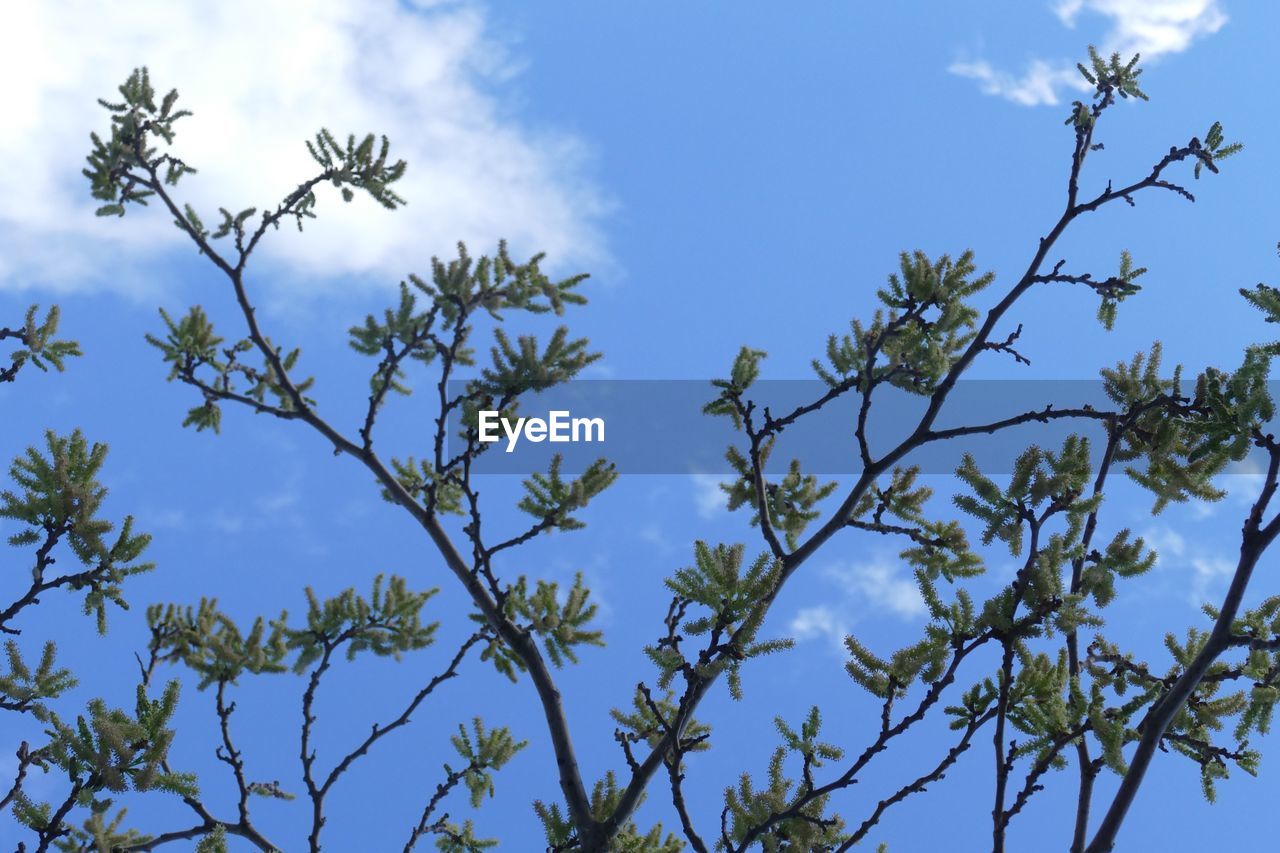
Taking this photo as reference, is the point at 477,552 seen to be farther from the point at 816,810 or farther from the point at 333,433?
the point at 816,810

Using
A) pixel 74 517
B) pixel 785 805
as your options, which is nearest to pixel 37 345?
pixel 74 517

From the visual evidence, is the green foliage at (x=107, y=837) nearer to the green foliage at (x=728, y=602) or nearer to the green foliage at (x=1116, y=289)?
the green foliage at (x=728, y=602)

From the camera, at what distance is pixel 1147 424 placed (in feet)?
17.9

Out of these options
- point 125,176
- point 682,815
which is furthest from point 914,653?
point 125,176

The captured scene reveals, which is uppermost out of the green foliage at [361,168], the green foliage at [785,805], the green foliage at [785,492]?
the green foliage at [361,168]

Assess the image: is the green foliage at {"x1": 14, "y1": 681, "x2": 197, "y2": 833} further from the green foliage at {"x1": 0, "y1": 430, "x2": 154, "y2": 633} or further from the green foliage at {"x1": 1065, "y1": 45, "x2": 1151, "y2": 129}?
the green foliage at {"x1": 1065, "y1": 45, "x2": 1151, "y2": 129}

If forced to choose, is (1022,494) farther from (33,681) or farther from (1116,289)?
(33,681)

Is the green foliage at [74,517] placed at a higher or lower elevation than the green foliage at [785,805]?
higher

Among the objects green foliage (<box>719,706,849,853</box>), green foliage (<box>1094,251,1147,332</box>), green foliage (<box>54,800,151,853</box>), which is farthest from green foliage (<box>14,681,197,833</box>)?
green foliage (<box>1094,251,1147,332</box>)

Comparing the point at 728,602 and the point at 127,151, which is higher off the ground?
the point at 127,151

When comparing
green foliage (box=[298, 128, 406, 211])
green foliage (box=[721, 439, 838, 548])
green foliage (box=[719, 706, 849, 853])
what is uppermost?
green foliage (box=[298, 128, 406, 211])

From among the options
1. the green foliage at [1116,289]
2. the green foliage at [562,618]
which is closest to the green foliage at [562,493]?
the green foliage at [562,618]

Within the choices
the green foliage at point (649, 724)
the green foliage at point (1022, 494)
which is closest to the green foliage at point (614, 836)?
the green foliage at point (649, 724)

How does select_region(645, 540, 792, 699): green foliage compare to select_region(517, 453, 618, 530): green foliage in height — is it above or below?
below
